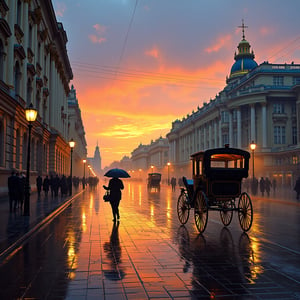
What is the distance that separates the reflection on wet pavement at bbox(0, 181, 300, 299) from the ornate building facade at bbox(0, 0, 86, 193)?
44.9 feet

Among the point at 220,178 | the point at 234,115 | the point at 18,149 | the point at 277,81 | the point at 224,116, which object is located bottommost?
the point at 220,178

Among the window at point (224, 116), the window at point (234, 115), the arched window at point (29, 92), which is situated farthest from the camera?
the window at point (224, 116)

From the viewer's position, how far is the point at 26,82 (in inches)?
1127

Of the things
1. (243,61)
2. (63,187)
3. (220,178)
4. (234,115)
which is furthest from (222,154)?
(243,61)

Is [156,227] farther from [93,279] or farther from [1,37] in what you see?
[1,37]

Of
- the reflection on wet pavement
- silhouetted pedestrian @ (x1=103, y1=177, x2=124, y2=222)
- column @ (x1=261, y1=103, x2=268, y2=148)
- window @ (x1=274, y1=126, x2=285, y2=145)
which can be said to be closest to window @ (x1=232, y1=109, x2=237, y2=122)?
column @ (x1=261, y1=103, x2=268, y2=148)

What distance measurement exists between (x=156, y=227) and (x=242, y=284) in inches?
264

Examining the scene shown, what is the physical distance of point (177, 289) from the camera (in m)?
5.49

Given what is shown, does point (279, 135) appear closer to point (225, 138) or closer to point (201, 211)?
point (225, 138)

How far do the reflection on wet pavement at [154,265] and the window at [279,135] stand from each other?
53.0 meters

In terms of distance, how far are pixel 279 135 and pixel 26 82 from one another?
150 feet

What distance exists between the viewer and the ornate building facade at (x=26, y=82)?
2305 centimetres

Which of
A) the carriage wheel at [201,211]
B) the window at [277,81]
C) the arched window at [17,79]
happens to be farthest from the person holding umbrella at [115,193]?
the window at [277,81]

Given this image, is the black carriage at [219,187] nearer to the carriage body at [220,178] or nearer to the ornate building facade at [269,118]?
the carriage body at [220,178]
